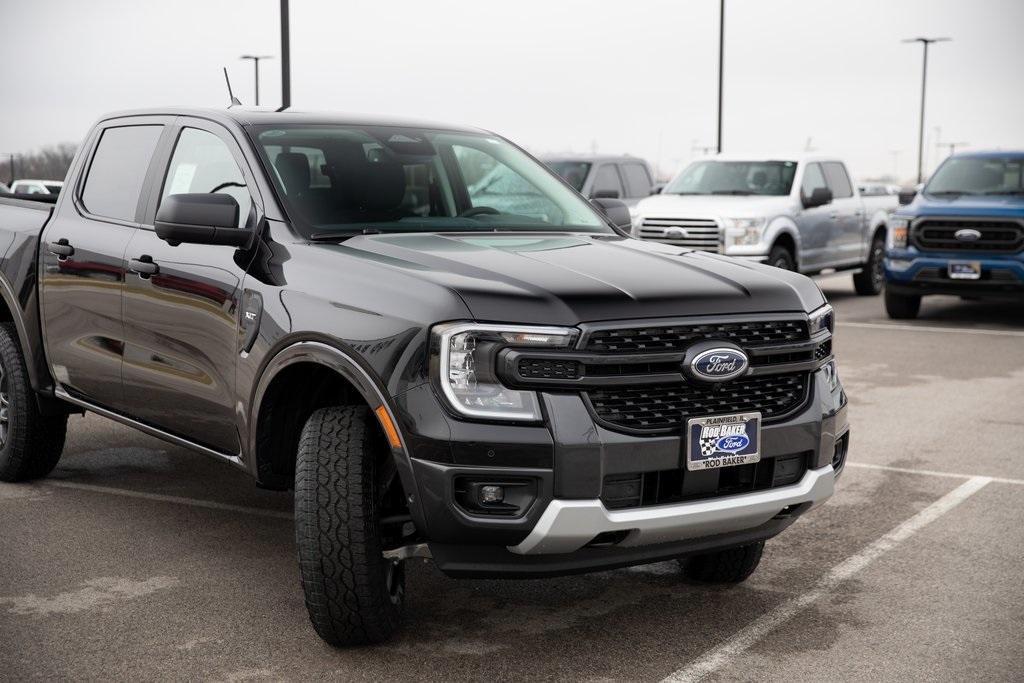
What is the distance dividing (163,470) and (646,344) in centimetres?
384

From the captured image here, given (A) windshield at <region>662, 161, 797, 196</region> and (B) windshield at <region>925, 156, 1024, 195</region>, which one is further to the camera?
(A) windshield at <region>662, 161, 797, 196</region>

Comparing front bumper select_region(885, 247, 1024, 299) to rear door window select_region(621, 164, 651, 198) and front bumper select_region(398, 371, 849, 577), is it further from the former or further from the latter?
front bumper select_region(398, 371, 849, 577)

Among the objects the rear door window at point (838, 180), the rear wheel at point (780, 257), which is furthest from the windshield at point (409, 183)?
the rear door window at point (838, 180)

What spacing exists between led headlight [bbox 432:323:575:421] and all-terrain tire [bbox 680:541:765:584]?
148cm

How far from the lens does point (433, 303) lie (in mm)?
3850

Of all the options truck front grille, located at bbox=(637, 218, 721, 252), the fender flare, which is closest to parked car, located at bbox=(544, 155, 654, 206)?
truck front grille, located at bbox=(637, 218, 721, 252)

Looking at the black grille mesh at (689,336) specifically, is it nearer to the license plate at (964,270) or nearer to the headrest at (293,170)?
the headrest at (293,170)

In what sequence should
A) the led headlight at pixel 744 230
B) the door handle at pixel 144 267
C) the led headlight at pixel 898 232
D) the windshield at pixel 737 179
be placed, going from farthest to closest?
the windshield at pixel 737 179 < the led headlight at pixel 744 230 < the led headlight at pixel 898 232 < the door handle at pixel 144 267

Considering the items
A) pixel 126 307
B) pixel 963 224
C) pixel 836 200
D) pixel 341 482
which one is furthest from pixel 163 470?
pixel 836 200

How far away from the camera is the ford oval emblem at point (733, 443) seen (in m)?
3.98

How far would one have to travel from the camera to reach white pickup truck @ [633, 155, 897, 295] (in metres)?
14.8

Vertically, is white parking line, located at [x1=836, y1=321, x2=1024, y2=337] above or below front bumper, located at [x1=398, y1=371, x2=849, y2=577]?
below

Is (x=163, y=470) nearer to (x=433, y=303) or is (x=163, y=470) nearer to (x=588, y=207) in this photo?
(x=588, y=207)

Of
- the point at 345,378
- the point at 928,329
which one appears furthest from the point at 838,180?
the point at 345,378
